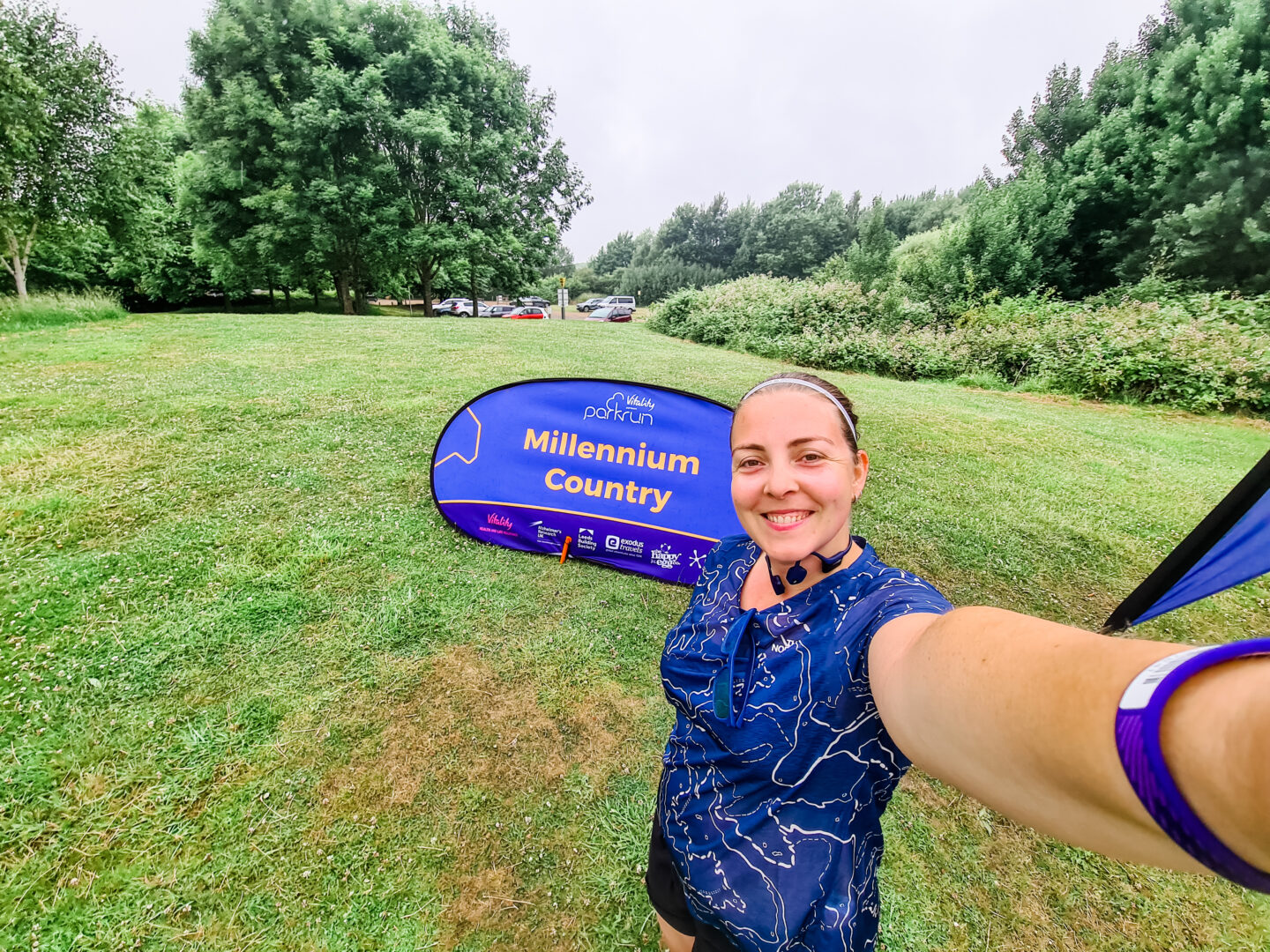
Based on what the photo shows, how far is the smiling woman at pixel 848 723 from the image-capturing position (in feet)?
1.42

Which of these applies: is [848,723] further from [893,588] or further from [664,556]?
[664,556]

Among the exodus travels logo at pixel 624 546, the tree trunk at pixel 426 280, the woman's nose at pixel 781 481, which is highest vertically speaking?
the tree trunk at pixel 426 280

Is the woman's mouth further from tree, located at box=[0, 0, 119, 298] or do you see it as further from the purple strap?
tree, located at box=[0, 0, 119, 298]

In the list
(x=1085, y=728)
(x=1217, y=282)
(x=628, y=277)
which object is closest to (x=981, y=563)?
(x=1085, y=728)

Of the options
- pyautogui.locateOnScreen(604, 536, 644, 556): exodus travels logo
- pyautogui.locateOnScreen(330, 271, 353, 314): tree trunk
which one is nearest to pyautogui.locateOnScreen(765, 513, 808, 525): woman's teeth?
pyautogui.locateOnScreen(604, 536, 644, 556): exodus travels logo

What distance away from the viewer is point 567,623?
2777 mm

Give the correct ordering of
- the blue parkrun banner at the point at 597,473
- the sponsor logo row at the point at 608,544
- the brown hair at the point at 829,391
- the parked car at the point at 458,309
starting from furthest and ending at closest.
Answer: the parked car at the point at 458,309
the sponsor logo row at the point at 608,544
the blue parkrun banner at the point at 597,473
the brown hair at the point at 829,391

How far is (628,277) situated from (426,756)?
5073 centimetres

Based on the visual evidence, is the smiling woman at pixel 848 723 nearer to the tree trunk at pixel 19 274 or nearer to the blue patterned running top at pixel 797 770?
the blue patterned running top at pixel 797 770

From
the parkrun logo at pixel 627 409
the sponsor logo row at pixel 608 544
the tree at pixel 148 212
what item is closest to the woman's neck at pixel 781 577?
the sponsor logo row at pixel 608 544

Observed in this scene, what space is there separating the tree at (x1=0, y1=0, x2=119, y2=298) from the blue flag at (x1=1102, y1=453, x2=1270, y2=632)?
18.6m

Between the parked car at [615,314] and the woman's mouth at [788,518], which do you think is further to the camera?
the parked car at [615,314]

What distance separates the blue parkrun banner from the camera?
3006 millimetres

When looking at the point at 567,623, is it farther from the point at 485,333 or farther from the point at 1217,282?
the point at 1217,282
